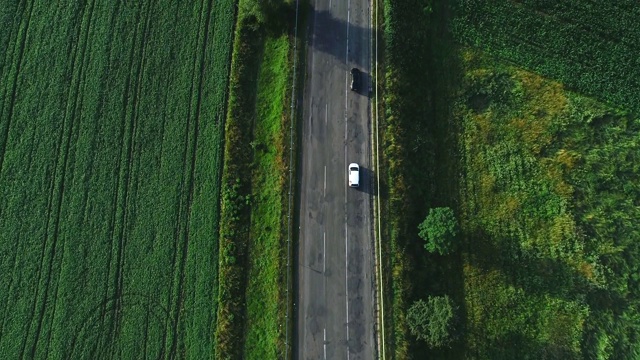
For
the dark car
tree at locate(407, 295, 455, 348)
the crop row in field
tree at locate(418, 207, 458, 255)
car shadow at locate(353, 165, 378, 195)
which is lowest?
tree at locate(407, 295, 455, 348)

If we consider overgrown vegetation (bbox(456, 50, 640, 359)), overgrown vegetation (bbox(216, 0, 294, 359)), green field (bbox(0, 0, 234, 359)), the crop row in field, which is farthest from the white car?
the crop row in field

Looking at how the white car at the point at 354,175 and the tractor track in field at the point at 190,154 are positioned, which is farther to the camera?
the white car at the point at 354,175

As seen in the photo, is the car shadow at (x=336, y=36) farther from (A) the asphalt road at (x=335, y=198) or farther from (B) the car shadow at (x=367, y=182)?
(B) the car shadow at (x=367, y=182)

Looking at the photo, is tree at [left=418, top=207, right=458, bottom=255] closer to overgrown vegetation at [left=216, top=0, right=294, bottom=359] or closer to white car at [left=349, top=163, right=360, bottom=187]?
white car at [left=349, top=163, right=360, bottom=187]

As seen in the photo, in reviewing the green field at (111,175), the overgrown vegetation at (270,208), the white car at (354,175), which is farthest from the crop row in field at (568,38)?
the green field at (111,175)

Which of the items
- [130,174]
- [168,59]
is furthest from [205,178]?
[168,59]

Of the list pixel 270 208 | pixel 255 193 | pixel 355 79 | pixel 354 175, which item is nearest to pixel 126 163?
pixel 255 193
